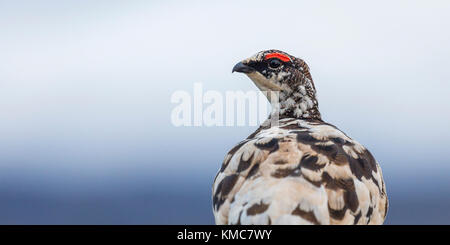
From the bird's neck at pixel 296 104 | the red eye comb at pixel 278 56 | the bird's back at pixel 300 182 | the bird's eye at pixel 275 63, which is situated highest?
the red eye comb at pixel 278 56

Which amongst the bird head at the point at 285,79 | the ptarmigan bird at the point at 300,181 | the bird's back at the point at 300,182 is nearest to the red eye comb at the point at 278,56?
the bird head at the point at 285,79

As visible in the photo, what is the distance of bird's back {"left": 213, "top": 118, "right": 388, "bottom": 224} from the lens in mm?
3695

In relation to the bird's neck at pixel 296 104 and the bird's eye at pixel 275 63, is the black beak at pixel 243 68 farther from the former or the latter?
the bird's neck at pixel 296 104

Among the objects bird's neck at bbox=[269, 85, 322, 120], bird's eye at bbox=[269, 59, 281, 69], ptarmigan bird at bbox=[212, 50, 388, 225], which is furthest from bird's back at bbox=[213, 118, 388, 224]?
bird's eye at bbox=[269, 59, 281, 69]

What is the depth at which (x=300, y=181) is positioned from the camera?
3.88 metres

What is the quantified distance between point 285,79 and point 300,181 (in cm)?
204

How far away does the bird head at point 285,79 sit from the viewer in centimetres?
567

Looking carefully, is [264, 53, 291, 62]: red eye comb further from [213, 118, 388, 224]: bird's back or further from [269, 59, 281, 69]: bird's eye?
[213, 118, 388, 224]: bird's back

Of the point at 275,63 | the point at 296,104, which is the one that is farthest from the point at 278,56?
the point at 296,104

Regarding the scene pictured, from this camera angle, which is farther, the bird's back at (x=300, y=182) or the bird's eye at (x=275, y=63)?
the bird's eye at (x=275, y=63)

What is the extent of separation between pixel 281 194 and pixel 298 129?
1.41 meters
